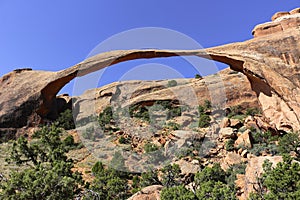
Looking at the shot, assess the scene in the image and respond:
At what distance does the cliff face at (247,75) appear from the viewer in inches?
444

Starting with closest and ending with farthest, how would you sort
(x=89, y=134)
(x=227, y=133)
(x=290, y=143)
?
1. (x=290, y=143)
2. (x=227, y=133)
3. (x=89, y=134)

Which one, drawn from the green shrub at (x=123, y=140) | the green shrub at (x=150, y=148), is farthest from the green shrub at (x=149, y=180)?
the green shrub at (x=123, y=140)

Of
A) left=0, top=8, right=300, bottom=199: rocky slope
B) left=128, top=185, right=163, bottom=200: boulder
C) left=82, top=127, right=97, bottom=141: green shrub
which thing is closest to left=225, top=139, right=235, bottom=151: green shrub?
left=0, top=8, right=300, bottom=199: rocky slope

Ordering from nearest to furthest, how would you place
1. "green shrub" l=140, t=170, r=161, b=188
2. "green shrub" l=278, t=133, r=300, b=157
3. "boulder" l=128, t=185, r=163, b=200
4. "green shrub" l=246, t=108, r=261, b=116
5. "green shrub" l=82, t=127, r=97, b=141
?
"boulder" l=128, t=185, r=163, b=200, "green shrub" l=140, t=170, r=161, b=188, "green shrub" l=278, t=133, r=300, b=157, "green shrub" l=82, t=127, r=97, b=141, "green shrub" l=246, t=108, r=261, b=116

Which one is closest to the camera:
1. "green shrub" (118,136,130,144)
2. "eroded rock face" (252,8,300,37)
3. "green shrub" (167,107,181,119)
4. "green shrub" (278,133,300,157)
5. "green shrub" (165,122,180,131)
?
"green shrub" (278,133,300,157)

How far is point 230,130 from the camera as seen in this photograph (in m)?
16.3

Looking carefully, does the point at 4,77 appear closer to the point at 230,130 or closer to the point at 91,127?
the point at 91,127

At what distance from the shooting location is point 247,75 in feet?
46.2

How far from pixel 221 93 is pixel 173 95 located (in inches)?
197

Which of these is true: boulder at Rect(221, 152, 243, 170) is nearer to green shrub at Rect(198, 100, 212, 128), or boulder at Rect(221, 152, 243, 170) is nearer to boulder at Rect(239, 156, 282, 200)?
boulder at Rect(239, 156, 282, 200)

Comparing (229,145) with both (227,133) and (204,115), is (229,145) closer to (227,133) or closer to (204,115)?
(227,133)

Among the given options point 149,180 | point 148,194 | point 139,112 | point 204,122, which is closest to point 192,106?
point 139,112

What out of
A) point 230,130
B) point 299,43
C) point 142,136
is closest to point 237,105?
point 230,130

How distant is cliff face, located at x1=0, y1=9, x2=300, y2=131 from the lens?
1128 centimetres
